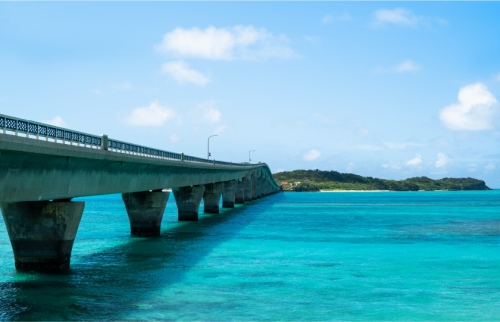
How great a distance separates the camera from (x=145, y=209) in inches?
1761

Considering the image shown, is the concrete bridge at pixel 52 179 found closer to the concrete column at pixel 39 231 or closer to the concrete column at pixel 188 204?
the concrete column at pixel 39 231

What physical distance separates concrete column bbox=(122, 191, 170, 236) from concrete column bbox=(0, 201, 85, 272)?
17275 millimetres

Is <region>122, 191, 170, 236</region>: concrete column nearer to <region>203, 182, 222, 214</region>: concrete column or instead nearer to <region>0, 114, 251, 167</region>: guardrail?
<region>0, 114, 251, 167</region>: guardrail

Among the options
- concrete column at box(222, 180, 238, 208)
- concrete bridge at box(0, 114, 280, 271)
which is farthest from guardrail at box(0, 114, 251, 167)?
concrete column at box(222, 180, 238, 208)

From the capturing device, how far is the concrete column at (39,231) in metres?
25.9

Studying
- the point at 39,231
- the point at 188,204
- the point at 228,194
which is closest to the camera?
the point at 39,231

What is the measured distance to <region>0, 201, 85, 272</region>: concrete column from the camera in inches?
1018

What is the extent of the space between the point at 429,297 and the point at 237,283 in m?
9.38

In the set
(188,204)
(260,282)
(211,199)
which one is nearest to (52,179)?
(260,282)

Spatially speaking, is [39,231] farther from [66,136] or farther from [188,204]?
[188,204]

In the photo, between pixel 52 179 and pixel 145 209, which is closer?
pixel 52 179

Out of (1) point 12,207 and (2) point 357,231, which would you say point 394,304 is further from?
(2) point 357,231

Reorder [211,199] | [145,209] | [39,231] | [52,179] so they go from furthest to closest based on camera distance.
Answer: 1. [211,199]
2. [145,209]
3. [39,231]
4. [52,179]

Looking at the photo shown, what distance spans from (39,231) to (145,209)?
18714 mm
